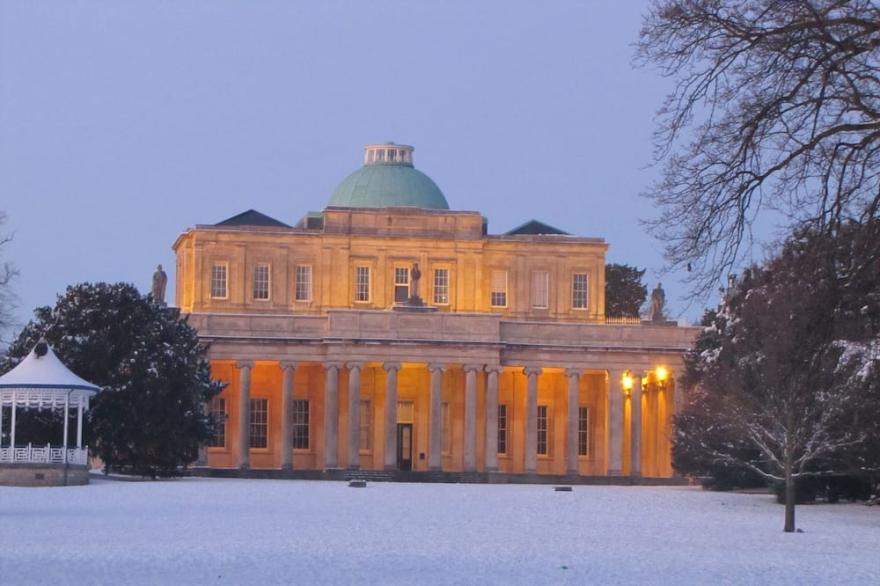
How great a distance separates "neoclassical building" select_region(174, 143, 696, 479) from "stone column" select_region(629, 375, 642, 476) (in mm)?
71

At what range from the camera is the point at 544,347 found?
8950 centimetres

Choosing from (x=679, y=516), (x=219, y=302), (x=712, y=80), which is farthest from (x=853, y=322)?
(x=219, y=302)

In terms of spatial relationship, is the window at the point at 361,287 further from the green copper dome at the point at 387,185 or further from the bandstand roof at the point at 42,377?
the bandstand roof at the point at 42,377

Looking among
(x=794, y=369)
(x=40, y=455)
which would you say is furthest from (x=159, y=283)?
(x=794, y=369)

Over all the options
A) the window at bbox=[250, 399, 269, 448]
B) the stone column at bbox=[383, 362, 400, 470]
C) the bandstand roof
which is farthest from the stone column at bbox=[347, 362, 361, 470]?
the bandstand roof

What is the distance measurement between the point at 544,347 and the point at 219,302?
17.2 meters

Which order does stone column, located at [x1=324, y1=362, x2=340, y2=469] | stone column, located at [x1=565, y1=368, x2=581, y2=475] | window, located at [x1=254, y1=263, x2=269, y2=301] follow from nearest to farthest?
stone column, located at [x1=324, y1=362, x2=340, y2=469] → stone column, located at [x1=565, y1=368, x2=581, y2=475] → window, located at [x1=254, y1=263, x2=269, y2=301]

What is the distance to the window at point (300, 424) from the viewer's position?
9119 centimetres

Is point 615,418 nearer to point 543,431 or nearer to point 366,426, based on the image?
point 543,431

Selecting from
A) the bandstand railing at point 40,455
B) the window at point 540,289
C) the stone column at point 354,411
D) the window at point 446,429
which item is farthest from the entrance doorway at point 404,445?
the bandstand railing at point 40,455

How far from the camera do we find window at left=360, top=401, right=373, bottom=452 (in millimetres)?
91000

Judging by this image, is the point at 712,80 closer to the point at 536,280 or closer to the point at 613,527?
the point at 613,527

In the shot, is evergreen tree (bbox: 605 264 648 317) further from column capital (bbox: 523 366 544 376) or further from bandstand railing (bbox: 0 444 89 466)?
bandstand railing (bbox: 0 444 89 466)

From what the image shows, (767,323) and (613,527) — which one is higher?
(767,323)
